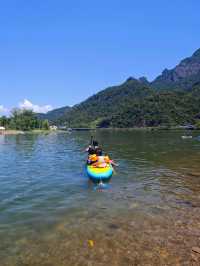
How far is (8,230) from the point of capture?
460 inches

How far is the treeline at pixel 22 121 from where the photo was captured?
181m

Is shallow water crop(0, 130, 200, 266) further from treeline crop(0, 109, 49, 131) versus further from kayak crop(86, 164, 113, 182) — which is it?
treeline crop(0, 109, 49, 131)

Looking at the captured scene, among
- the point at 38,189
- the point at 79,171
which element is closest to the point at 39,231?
the point at 38,189

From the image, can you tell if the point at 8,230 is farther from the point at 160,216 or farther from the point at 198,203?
Answer: the point at 198,203

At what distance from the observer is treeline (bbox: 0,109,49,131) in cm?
18125

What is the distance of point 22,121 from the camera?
182 meters

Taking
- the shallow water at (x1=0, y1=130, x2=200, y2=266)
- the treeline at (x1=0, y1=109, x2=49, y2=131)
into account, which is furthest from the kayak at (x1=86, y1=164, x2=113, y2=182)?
the treeline at (x1=0, y1=109, x2=49, y2=131)

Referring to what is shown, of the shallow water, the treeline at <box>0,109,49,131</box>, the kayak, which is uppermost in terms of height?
the treeline at <box>0,109,49,131</box>

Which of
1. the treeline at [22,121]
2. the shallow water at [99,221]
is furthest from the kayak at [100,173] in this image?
the treeline at [22,121]

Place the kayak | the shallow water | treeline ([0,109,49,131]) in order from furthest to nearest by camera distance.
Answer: treeline ([0,109,49,131]) → the kayak → the shallow water

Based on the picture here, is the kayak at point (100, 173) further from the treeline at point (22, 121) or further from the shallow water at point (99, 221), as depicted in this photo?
the treeline at point (22, 121)

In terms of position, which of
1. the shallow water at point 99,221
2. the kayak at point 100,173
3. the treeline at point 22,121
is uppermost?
the treeline at point 22,121

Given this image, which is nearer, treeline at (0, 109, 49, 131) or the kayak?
the kayak

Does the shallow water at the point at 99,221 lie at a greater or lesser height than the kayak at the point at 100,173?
lesser
